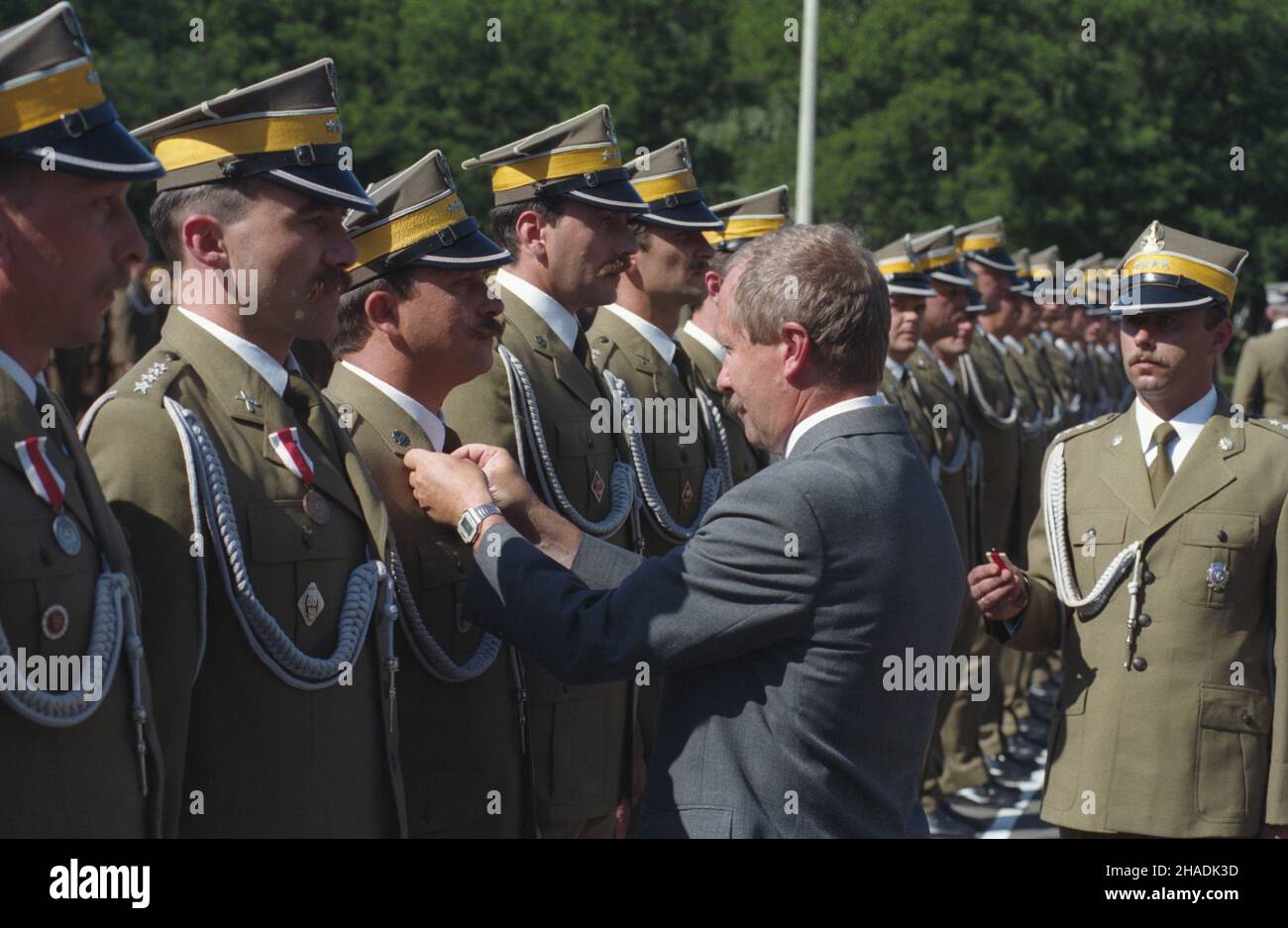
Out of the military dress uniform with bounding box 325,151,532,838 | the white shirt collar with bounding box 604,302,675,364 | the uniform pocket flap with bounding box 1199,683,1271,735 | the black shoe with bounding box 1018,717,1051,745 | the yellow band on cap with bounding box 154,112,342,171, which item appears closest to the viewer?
the yellow band on cap with bounding box 154,112,342,171

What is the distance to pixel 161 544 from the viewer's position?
3.37m

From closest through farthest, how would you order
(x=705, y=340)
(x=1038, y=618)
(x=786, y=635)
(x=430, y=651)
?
(x=786, y=635) → (x=430, y=651) → (x=1038, y=618) → (x=705, y=340)

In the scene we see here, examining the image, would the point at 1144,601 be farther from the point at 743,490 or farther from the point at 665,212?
the point at 665,212

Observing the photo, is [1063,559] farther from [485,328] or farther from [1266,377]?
[1266,377]

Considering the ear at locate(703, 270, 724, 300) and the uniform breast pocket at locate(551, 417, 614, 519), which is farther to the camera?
the ear at locate(703, 270, 724, 300)

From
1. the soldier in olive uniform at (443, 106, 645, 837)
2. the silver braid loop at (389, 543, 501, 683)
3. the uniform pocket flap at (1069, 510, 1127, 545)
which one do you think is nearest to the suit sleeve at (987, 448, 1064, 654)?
the uniform pocket flap at (1069, 510, 1127, 545)

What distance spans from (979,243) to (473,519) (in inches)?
393

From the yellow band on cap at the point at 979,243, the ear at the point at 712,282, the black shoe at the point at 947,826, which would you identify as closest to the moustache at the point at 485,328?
the ear at the point at 712,282

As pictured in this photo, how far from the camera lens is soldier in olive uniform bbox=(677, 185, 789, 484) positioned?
671 cm

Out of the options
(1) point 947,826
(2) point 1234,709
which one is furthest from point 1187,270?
(1) point 947,826

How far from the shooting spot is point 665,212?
6.64 m

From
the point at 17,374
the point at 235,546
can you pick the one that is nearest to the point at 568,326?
the point at 235,546

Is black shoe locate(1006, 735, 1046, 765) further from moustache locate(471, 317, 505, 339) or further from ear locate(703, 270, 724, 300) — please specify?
moustache locate(471, 317, 505, 339)

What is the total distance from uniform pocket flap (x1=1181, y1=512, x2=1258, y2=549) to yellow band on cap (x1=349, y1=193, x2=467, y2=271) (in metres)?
2.25
